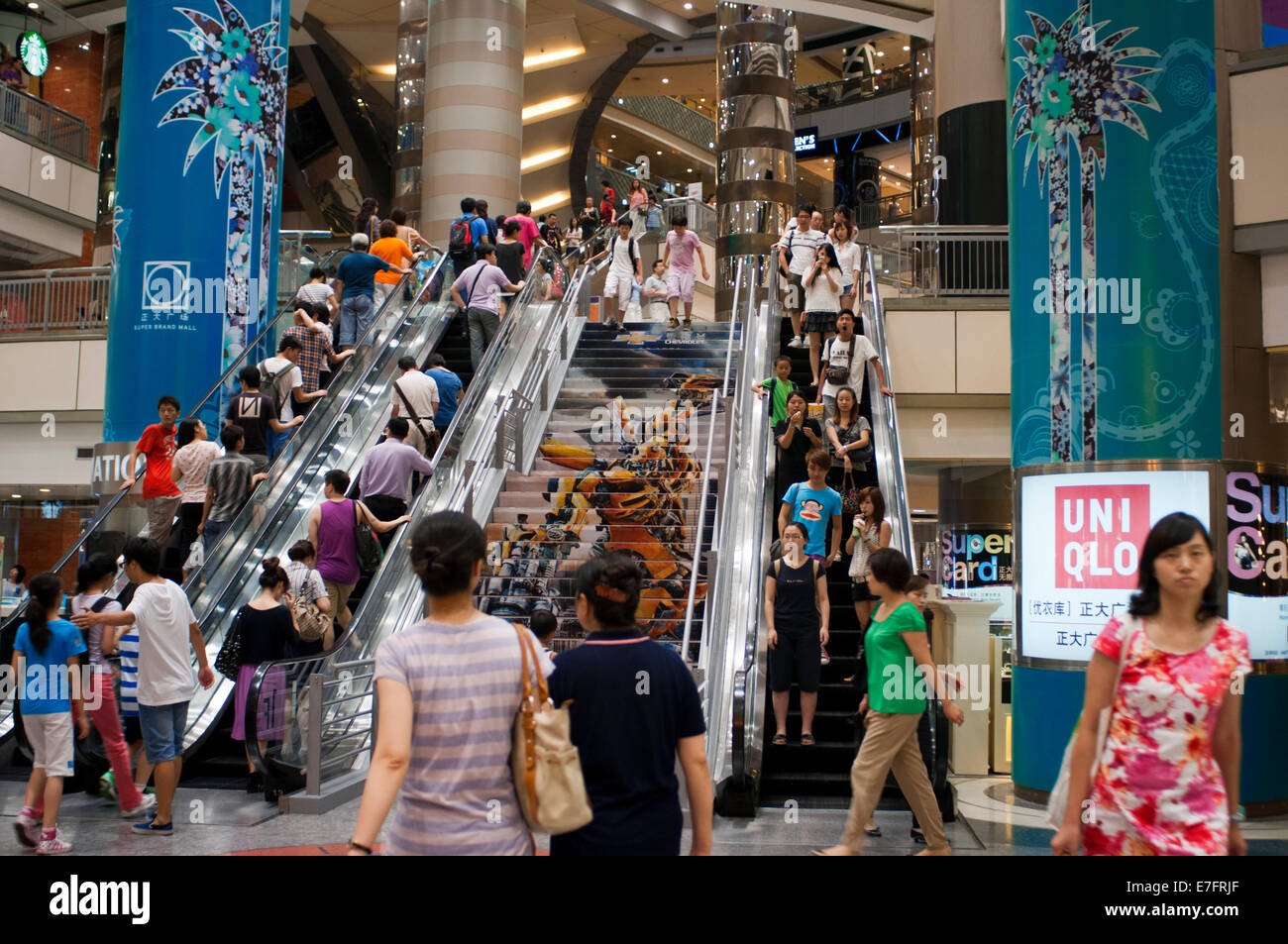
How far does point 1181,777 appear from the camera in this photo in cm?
359

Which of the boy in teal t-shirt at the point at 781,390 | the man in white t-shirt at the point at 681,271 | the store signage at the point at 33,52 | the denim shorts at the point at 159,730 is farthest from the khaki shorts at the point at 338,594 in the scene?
the store signage at the point at 33,52

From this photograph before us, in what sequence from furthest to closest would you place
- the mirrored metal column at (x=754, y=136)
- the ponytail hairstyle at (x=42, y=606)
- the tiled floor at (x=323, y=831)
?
the mirrored metal column at (x=754, y=136) → the tiled floor at (x=323, y=831) → the ponytail hairstyle at (x=42, y=606)

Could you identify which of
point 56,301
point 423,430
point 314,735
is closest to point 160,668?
point 314,735

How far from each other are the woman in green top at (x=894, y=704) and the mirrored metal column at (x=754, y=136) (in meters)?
20.9

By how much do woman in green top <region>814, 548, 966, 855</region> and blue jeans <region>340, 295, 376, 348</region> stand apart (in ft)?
30.3

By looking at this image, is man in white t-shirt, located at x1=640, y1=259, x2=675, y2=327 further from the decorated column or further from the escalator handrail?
the decorated column

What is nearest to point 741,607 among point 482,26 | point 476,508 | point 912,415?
point 476,508

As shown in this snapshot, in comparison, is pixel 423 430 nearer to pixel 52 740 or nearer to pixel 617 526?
pixel 617 526

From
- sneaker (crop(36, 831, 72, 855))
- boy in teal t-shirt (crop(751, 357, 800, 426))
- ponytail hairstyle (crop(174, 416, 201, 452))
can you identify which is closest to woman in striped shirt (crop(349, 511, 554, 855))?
sneaker (crop(36, 831, 72, 855))

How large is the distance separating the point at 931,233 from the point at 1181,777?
1409cm

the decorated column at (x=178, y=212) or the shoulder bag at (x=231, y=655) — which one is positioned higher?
the decorated column at (x=178, y=212)

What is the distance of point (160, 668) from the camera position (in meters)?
7.14

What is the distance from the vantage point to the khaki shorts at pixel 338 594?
32.0 feet

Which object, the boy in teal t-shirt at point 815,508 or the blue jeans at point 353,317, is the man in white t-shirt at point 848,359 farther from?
the blue jeans at point 353,317
